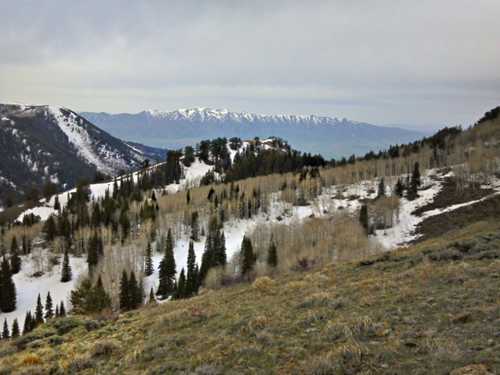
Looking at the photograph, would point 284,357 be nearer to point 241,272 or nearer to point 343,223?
point 241,272

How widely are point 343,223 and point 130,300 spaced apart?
61.1 metres

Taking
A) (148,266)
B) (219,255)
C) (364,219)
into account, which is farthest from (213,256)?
(364,219)

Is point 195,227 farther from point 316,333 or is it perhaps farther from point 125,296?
point 316,333

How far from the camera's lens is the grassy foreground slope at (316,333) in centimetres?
984

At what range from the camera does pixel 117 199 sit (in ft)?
507

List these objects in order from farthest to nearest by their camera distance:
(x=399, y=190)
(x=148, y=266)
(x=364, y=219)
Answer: (x=399, y=190)
(x=364, y=219)
(x=148, y=266)

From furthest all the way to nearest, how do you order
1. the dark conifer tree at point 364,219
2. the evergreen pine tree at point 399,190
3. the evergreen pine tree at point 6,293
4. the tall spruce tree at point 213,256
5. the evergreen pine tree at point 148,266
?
the evergreen pine tree at point 399,190 → the dark conifer tree at point 364,219 → the evergreen pine tree at point 148,266 → the evergreen pine tree at point 6,293 → the tall spruce tree at point 213,256

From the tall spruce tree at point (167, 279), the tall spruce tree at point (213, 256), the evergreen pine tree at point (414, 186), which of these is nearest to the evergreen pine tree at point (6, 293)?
the tall spruce tree at point (167, 279)

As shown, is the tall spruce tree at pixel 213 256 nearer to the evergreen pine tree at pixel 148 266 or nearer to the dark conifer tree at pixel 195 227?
the evergreen pine tree at pixel 148 266

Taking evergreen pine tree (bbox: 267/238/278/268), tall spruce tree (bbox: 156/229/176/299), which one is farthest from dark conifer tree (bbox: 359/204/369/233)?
tall spruce tree (bbox: 156/229/176/299)

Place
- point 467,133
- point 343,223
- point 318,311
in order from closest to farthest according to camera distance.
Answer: point 318,311 < point 343,223 < point 467,133

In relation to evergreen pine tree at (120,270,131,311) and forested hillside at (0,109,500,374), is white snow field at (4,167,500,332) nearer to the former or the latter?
forested hillside at (0,109,500,374)

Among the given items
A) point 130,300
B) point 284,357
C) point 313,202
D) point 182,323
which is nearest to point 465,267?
point 284,357

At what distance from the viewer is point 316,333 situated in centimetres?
1286
